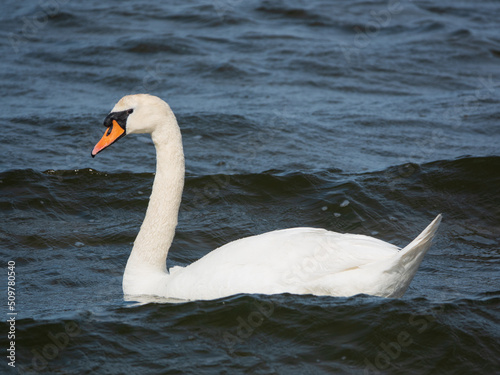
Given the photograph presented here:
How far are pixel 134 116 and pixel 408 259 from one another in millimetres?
2460

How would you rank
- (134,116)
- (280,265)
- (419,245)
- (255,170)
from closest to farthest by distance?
(419,245)
(280,265)
(134,116)
(255,170)

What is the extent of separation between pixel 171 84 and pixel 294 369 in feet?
28.5

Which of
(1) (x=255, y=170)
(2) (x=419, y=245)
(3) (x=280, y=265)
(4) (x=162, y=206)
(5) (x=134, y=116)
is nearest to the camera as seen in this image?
(2) (x=419, y=245)

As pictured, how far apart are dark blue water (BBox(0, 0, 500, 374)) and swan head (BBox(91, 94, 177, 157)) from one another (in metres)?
1.37

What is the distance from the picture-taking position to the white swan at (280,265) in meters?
4.98

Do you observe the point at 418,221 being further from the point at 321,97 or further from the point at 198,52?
the point at 198,52

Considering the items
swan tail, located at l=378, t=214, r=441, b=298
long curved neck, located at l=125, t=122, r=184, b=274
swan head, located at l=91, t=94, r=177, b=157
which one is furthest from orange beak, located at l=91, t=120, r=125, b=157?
swan tail, located at l=378, t=214, r=441, b=298

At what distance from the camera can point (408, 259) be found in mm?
4855

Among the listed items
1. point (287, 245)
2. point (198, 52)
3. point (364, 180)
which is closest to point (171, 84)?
point (198, 52)

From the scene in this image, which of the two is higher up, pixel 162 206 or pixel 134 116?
pixel 134 116

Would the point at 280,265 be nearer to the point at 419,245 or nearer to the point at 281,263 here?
the point at 281,263

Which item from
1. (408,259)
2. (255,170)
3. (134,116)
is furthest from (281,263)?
(255,170)

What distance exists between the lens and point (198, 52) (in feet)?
47.4

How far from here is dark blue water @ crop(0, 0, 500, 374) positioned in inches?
Result: 195
